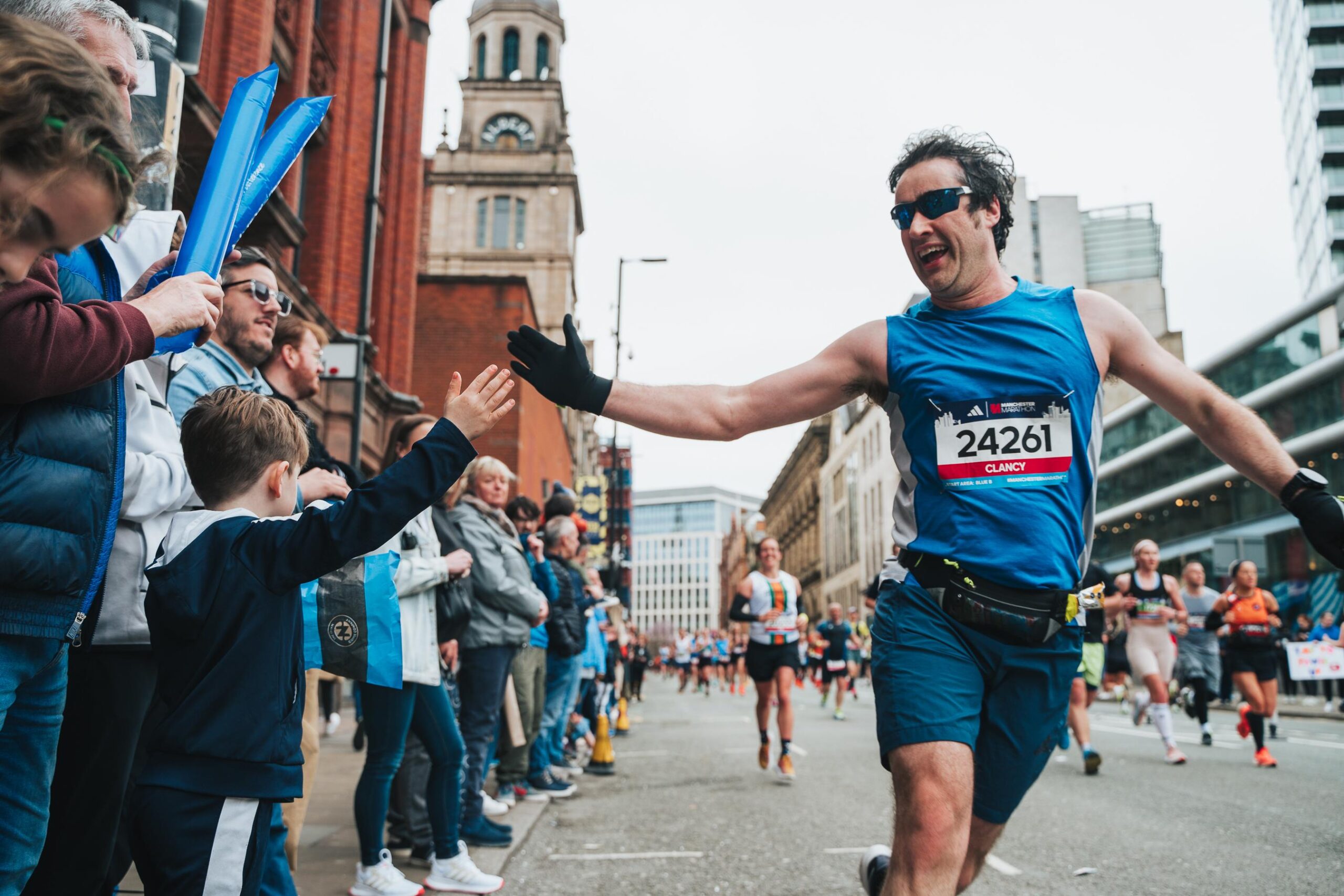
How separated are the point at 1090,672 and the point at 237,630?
33.6 feet

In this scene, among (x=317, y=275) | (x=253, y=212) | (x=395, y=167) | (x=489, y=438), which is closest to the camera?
(x=253, y=212)

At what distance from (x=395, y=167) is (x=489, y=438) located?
422 inches

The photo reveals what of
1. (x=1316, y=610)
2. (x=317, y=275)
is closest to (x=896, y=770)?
(x=317, y=275)

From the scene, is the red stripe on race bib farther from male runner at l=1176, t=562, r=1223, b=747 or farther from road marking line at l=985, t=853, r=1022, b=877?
male runner at l=1176, t=562, r=1223, b=747

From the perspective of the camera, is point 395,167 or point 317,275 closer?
point 317,275

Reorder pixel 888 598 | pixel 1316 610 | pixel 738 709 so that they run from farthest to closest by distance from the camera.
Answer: pixel 1316 610 < pixel 738 709 < pixel 888 598

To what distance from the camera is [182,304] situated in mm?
2523

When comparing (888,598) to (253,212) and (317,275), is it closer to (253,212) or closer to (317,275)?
(253,212)

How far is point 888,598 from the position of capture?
9.87 feet

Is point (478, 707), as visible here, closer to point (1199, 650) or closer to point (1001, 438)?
point (1001, 438)

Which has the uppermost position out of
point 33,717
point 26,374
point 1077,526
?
point 26,374

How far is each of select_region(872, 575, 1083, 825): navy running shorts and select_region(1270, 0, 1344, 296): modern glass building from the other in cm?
7111

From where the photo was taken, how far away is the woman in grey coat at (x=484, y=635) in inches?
234

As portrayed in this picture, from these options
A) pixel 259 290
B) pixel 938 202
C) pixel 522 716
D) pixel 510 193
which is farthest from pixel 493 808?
pixel 510 193
